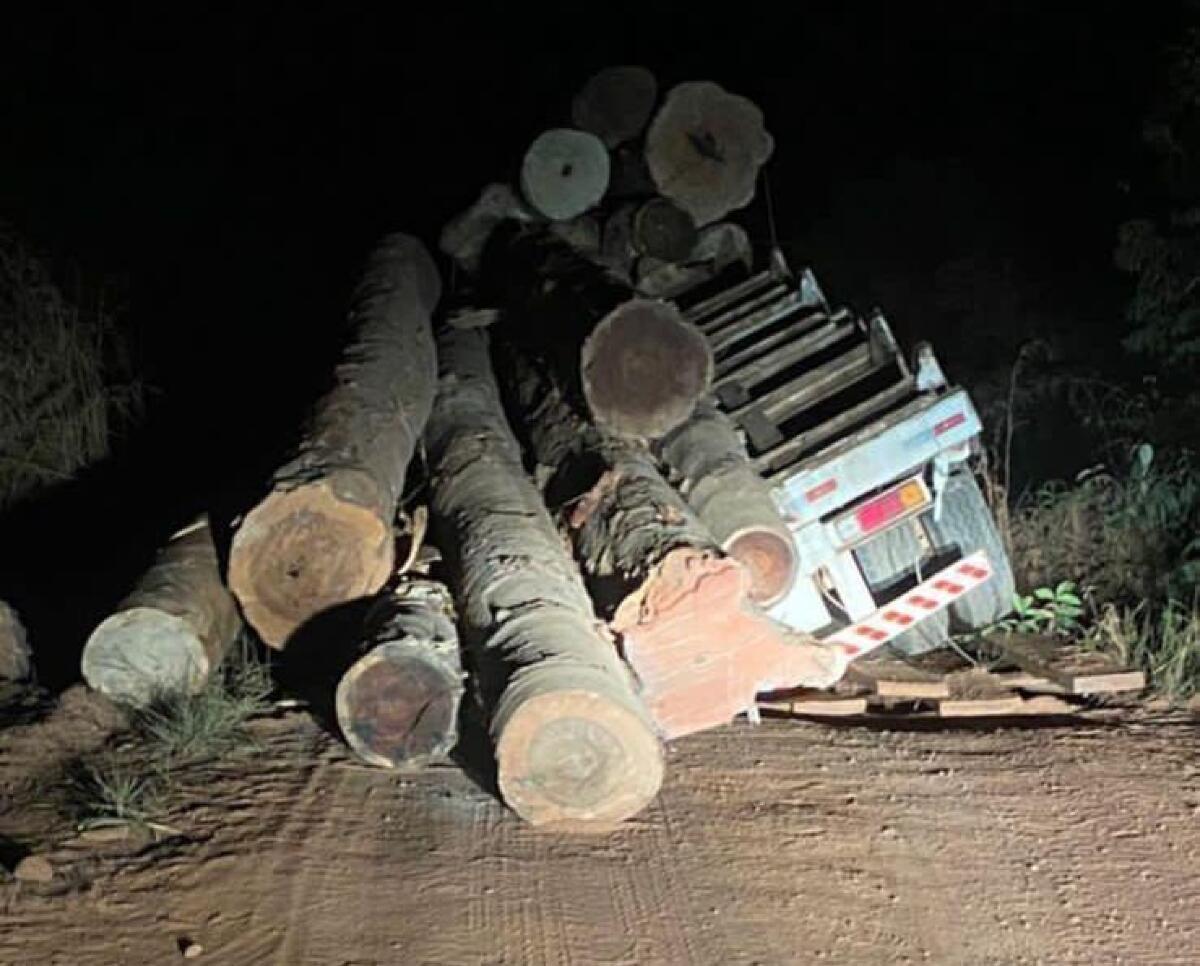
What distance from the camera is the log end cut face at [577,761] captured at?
15.7ft

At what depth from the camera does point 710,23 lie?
20.0 meters

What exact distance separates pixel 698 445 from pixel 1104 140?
918 centimetres

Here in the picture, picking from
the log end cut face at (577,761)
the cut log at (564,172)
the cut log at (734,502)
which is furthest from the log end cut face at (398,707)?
the cut log at (564,172)

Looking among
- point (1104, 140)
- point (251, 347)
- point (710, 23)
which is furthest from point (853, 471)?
point (710, 23)

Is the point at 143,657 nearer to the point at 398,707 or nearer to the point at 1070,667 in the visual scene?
the point at 398,707

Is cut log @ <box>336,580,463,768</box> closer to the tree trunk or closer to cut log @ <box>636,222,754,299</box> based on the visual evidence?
the tree trunk

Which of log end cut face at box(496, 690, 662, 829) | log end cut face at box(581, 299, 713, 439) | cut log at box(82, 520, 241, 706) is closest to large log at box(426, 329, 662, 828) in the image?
log end cut face at box(496, 690, 662, 829)

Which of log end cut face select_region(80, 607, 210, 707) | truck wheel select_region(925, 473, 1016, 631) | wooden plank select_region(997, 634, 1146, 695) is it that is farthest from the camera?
truck wheel select_region(925, 473, 1016, 631)

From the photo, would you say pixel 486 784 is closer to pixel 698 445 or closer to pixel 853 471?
pixel 698 445

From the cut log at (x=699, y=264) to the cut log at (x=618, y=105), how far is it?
852mm

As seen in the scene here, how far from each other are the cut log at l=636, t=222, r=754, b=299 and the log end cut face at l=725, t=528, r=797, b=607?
3239 mm

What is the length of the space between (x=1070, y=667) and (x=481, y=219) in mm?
4657

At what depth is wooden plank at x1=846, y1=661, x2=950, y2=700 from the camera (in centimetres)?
675

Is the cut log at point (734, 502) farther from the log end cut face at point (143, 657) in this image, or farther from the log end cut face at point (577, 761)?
the log end cut face at point (143, 657)
